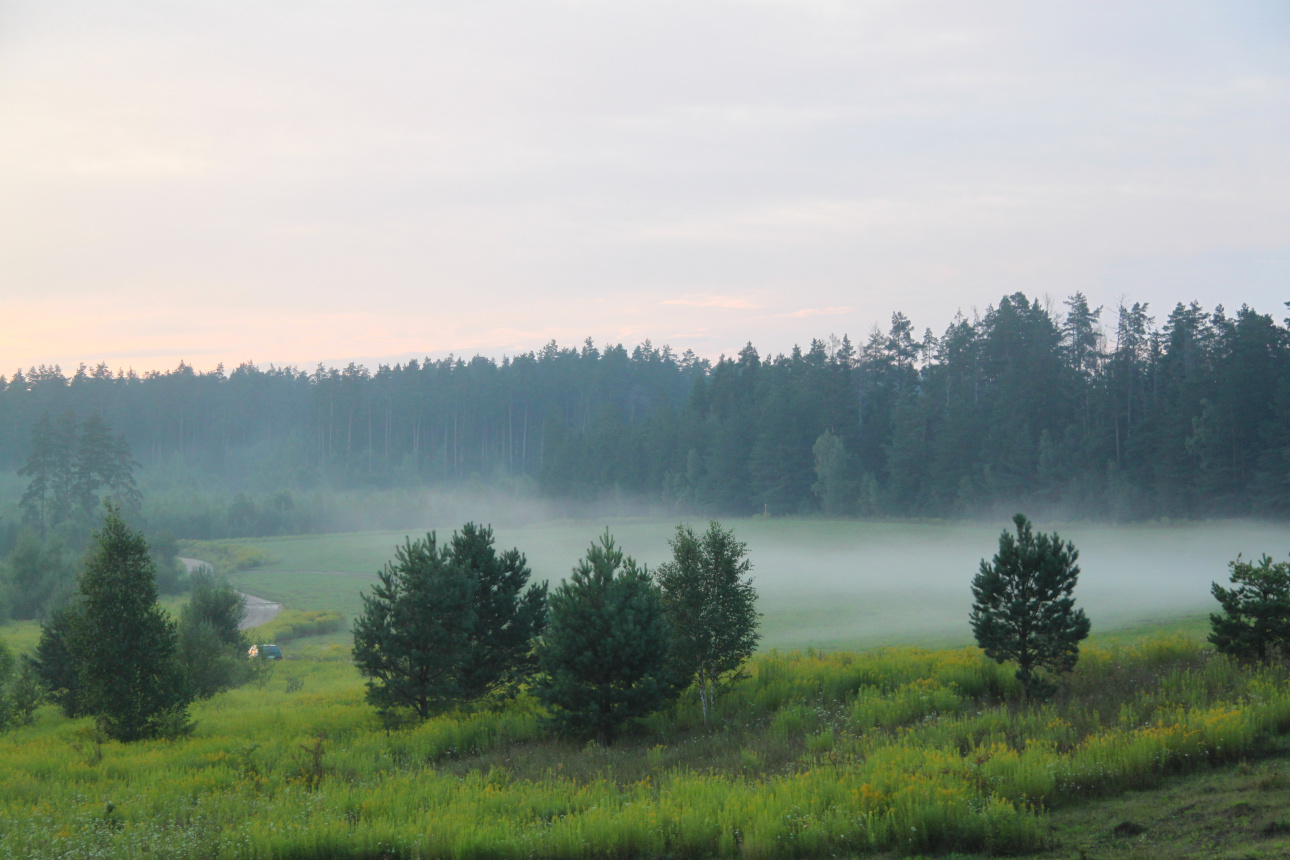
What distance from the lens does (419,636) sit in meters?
22.9

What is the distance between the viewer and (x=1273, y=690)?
13.5m

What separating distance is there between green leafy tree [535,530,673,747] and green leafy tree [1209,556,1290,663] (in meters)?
12.0

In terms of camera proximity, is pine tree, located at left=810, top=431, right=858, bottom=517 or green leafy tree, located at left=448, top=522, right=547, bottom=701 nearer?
green leafy tree, located at left=448, top=522, right=547, bottom=701

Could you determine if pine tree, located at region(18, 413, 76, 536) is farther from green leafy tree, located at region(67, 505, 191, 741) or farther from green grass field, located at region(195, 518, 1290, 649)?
green leafy tree, located at region(67, 505, 191, 741)

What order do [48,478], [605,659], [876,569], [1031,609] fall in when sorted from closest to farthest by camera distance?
[1031,609] → [605,659] → [876,569] → [48,478]

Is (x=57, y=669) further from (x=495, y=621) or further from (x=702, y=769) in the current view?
(x=702, y=769)

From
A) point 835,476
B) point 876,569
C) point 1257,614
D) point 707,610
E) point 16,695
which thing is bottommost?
point 876,569

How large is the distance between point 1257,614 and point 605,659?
13622 mm

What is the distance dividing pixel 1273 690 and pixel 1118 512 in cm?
6636

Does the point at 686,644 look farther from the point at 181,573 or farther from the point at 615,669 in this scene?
the point at 181,573

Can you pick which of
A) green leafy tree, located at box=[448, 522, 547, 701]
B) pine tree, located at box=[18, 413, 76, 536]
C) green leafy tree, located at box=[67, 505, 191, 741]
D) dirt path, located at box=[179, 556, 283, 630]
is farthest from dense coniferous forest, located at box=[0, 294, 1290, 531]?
green leafy tree, located at box=[67, 505, 191, 741]

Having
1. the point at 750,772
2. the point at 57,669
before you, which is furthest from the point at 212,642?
the point at 750,772

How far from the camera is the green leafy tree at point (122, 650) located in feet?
72.4

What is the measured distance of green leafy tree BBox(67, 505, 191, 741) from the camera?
2206cm
